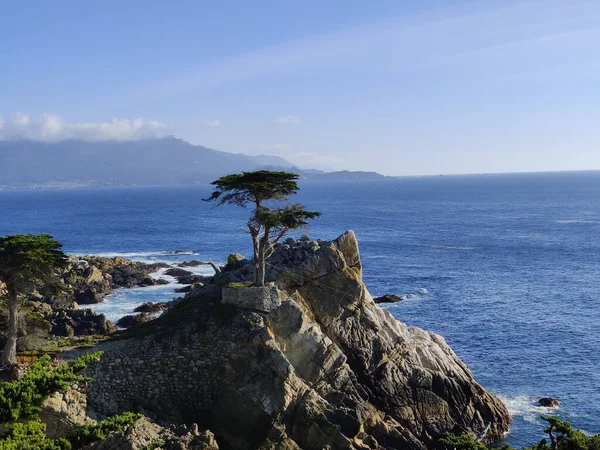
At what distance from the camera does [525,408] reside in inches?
1737

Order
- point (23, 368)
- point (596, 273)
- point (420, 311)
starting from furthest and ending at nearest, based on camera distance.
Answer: point (596, 273)
point (420, 311)
point (23, 368)

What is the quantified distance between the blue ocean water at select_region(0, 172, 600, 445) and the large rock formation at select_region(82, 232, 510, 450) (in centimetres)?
737

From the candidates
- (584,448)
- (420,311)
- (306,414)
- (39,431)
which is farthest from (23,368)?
(420,311)

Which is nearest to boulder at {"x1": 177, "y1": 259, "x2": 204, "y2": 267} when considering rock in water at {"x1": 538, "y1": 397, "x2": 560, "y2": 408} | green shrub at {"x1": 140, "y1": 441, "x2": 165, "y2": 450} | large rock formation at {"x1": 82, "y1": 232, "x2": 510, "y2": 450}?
large rock formation at {"x1": 82, "y1": 232, "x2": 510, "y2": 450}

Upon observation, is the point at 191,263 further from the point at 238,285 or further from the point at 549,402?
the point at 549,402

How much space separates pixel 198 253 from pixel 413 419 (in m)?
77.6

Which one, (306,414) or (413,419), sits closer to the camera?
(306,414)

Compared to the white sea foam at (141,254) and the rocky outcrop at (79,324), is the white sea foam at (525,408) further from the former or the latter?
the white sea foam at (141,254)

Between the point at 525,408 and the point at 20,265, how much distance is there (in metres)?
36.7

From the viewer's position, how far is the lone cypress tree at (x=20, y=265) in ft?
114

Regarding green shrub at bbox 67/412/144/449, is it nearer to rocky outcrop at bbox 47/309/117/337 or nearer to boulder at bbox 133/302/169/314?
rocky outcrop at bbox 47/309/117/337

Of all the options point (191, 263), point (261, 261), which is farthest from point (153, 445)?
point (191, 263)

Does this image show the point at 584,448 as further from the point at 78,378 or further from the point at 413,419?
the point at 78,378

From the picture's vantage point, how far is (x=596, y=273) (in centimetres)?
8538
